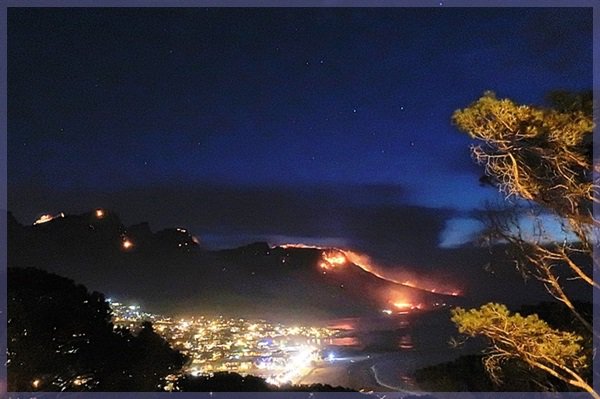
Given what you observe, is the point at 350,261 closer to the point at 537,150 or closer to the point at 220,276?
the point at 220,276

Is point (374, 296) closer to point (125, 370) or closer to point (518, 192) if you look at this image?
point (125, 370)

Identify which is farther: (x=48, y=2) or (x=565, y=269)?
(x=48, y=2)

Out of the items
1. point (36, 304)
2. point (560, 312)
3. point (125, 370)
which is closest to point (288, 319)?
point (125, 370)

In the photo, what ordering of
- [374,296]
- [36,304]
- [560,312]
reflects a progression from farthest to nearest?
1. [374,296]
2. [36,304]
3. [560,312]

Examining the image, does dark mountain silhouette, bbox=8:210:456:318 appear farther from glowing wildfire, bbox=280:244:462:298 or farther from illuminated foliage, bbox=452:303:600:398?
illuminated foliage, bbox=452:303:600:398

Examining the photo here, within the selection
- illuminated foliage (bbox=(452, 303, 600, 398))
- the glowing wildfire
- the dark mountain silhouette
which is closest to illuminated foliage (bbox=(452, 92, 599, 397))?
illuminated foliage (bbox=(452, 303, 600, 398))

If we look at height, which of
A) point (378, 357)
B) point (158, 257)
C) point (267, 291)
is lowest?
point (378, 357)

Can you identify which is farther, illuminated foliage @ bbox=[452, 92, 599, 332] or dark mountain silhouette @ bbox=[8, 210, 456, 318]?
dark mountain silhouette @ bbox=[8, 210, 456, 318]
